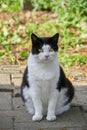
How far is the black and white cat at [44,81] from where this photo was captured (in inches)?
191

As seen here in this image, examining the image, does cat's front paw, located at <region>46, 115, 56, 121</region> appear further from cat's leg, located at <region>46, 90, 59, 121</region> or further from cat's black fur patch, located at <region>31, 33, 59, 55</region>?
cat's black fur patch, located at <region>31, 33, 59, 55</region>

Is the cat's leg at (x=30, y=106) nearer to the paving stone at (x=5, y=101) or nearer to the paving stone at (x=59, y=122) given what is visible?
the paving stone at (x=59, y=122)

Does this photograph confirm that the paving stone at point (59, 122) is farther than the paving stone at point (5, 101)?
No

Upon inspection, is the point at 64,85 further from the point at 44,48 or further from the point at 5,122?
the point at 5,122

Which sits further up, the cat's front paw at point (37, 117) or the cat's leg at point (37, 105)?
the cat's leg at point (37, 105)

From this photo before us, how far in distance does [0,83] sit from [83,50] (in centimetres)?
218

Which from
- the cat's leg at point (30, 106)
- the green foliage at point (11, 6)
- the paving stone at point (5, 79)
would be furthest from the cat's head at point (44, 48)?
the green foliage at point (11, 6)

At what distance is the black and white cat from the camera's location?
4.85 meters

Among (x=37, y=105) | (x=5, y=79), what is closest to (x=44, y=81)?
(x=37, y=105)

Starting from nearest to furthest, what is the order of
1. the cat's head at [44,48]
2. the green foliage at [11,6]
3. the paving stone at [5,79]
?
the cat's head at [44,48] → the paving stone at [5,79] → the green foliage at [11,6]

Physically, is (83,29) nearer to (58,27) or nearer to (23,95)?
(58,27)

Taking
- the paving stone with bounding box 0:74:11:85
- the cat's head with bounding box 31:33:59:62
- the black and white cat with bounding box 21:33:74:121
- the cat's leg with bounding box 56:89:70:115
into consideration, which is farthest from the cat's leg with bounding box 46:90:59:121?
the paving stone with bounding box 0:74:11:85

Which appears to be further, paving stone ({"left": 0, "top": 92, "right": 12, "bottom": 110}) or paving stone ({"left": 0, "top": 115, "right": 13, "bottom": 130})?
paving stone ({"left": 0, "top": 92, "right": 12, "bottom": 110})

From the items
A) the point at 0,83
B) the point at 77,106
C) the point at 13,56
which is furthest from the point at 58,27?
the point at 77,106
